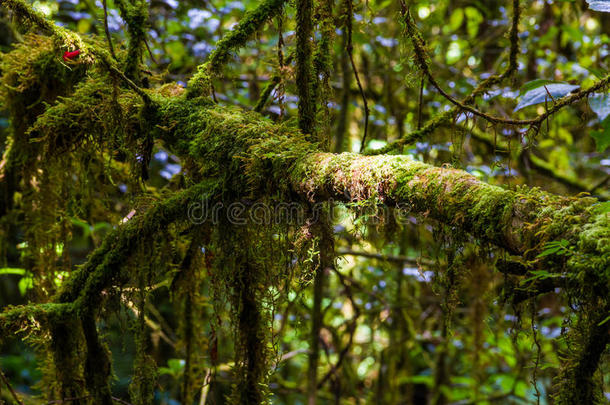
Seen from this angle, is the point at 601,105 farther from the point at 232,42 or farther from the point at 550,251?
the point at 232,42

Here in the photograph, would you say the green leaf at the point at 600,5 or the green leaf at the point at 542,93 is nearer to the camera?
the green leaf at the point at 600,5

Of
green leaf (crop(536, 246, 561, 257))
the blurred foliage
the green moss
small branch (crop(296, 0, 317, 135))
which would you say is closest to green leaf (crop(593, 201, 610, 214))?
green leaf (crop(536, 246, 561, 257))

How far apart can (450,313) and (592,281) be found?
0.43 metres

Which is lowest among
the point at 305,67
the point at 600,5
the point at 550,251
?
the point at 550,251

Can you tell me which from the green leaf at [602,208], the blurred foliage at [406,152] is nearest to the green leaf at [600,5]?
the green leaf at [602,208]

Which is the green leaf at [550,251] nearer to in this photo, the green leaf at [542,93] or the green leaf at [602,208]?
the green leaf at [602,208]

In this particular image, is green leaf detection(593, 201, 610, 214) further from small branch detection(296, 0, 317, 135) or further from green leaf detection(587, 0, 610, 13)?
small branch detection(296, 0, 317, 135)

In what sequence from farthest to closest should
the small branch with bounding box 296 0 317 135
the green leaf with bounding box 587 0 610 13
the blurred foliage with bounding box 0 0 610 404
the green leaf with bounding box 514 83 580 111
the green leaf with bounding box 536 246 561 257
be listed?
the blurred foliage with bounding box 0 0 610 404
the green leaf with bounding box 514 83 580 111
the small branch with bounding box 296 0 317 135
the green leaf with bounding box 587 0 610 13
the green leaf with bounding box 536 246 561 257

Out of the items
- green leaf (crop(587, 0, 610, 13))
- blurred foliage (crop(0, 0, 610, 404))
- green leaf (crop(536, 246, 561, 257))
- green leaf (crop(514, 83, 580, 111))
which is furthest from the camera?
blurred foliage (crop(0, 0, 610, 404))

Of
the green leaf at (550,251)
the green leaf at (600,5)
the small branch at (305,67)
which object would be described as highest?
the green leaf at (600,5)

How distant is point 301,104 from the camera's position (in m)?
1.39

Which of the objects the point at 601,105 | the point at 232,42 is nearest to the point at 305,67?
the point at 232,42

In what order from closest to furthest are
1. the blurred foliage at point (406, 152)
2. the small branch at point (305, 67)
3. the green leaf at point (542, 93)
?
the small branch at point (305, 67) → the green leaf at point (542, 93) → the blurred foliage at point (406, 152)

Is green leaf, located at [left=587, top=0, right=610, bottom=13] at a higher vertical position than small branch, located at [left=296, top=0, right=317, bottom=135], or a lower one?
higher
